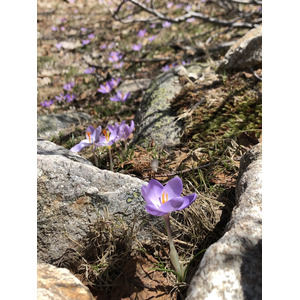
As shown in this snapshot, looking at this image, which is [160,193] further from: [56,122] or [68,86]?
[68,86]

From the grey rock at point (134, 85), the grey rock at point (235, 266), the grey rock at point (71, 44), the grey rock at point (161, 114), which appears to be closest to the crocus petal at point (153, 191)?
the grey rock at point (235, 266)

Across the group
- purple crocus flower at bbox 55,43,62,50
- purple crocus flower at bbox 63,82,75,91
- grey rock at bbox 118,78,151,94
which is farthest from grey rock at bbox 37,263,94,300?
purple crocus flower at bbox 55,43,62,50

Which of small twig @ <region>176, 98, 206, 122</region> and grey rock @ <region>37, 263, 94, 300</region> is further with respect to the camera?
small twig @ <region>176, 98, 206, 122</region>

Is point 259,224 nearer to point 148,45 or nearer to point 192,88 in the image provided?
point 192,88

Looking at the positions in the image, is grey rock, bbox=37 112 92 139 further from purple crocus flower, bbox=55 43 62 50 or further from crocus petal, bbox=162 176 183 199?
purple crocus flower, bbox=55 43 62 50

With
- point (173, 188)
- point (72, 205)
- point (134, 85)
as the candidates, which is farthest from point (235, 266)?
point (134, 85)

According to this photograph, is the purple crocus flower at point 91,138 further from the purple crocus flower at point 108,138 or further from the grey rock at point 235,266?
the grey rock at point 235,266

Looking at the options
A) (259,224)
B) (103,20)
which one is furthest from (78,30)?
(259,224)
